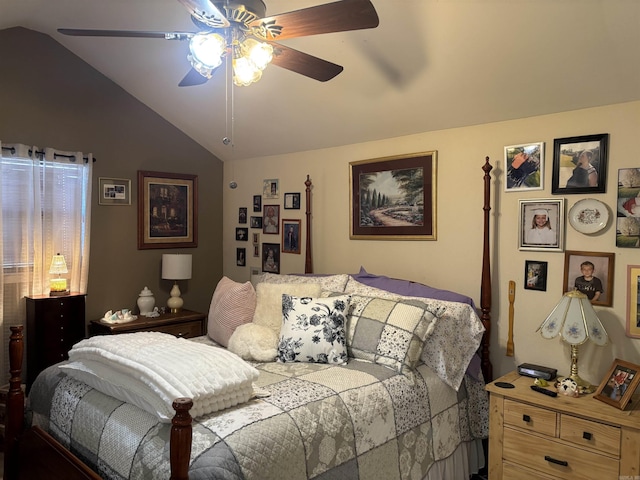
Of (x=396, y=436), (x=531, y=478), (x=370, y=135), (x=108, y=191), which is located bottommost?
(x=531, y=478)

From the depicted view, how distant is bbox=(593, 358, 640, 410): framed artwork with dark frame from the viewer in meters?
2.08

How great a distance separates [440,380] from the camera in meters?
2.46

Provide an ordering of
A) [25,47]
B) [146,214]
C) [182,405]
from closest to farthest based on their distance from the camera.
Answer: [182,405] < [25,47] < [146,214]

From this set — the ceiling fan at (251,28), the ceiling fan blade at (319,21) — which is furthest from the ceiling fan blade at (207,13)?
the ceiling fan blade at (319,21)

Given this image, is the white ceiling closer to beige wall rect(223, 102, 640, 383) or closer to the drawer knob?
beige wall rect(223, 102, 640, 383)

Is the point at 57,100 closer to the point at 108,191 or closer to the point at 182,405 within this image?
the point at 108,191

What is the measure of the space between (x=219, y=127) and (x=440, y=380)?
2875mm

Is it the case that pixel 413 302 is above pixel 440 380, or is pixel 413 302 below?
above

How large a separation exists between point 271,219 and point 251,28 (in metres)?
2.61

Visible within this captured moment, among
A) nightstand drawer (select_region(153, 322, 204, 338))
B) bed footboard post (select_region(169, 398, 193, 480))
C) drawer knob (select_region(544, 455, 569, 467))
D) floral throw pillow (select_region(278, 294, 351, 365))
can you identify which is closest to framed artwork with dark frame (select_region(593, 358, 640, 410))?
→ drawer knob (select_region(544, 455, 569, 467))

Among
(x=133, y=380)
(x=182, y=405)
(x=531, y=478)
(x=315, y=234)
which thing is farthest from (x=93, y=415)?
(x=315, y=234)

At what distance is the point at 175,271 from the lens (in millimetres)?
4086

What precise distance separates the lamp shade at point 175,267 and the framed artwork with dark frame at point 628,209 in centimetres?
330

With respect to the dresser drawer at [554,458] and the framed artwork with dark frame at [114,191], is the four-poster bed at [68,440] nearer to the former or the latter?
the dresser drawer at [554,458]
